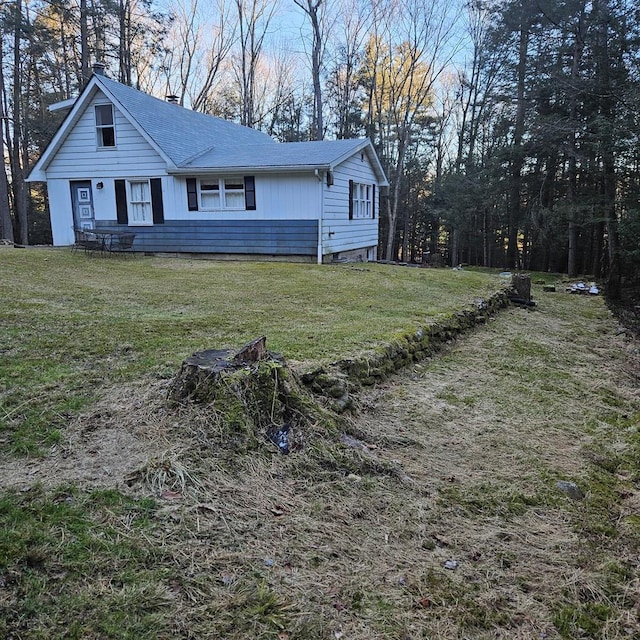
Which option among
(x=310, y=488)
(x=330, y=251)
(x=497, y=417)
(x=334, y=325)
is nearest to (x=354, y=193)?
(x=330, y=251)

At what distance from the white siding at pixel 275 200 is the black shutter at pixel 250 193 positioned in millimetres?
97

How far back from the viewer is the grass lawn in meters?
1.91

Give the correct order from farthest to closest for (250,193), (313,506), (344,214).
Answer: (344,214), (250,193), (313,506)

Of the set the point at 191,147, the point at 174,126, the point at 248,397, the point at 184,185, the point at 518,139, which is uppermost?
the point at 174,126

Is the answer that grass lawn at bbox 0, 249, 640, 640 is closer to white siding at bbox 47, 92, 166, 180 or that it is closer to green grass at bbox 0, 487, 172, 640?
green grass at bbox 0, 487, 172, 640

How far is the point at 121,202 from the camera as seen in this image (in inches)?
570

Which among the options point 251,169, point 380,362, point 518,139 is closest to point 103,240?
point 251,169

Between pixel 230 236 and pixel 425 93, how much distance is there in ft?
47.1

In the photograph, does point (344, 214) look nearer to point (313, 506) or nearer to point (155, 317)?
point (155, 317)

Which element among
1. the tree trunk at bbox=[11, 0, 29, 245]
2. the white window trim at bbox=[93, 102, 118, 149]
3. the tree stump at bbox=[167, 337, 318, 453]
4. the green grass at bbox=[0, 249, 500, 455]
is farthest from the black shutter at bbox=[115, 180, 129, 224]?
the tree stump at bbox=[167, 337, 318, 453]

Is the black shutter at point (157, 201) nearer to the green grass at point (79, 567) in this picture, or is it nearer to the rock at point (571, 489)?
the green grass at point (79, 567)

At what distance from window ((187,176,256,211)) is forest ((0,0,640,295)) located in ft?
27.1

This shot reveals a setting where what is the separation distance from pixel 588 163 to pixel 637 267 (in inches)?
123

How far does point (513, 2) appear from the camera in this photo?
16.2m
